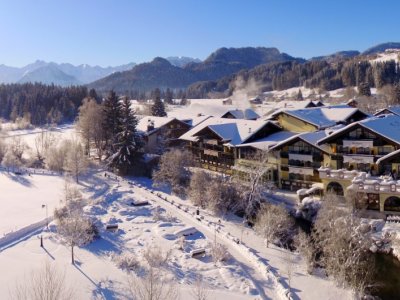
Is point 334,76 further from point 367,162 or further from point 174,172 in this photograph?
point 174,172

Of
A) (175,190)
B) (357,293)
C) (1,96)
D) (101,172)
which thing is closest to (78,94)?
(1,96)

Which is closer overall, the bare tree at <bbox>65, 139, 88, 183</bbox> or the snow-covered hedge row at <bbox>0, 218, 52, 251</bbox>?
the snow-covered hedge row at <bbox>0, 218, 52, 251</bbox>

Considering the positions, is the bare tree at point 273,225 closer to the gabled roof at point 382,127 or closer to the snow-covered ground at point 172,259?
the snow-covered ground at point 172,259

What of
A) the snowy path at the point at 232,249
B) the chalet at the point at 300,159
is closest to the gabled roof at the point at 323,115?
the chalet at the point at 300,159

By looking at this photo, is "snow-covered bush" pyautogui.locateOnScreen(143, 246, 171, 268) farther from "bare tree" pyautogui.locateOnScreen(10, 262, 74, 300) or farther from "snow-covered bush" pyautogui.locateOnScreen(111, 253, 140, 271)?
"bare tree" pyautogui.locateOnScreen(10, 262, 74, 300)

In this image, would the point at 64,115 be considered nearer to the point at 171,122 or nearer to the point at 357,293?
the point at 171,122

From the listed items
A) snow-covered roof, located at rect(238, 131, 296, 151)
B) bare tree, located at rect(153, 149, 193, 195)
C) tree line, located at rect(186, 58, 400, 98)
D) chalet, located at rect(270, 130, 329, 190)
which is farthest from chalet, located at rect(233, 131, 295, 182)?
tree line, located at rect(186, 58, 400, 98)

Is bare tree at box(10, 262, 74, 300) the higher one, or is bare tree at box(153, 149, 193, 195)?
bare tree at box(153, 149, 193, 195)
